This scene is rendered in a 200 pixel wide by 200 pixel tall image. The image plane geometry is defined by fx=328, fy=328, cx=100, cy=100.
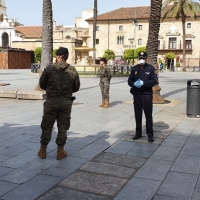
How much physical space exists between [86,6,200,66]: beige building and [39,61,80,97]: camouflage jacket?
58.2 m

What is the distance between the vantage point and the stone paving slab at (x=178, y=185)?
3.90 meters

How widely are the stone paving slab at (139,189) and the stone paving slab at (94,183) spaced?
92 mm

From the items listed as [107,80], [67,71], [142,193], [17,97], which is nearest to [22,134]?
[67,71]

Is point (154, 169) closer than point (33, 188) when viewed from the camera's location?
No

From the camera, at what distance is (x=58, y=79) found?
4.93 metres

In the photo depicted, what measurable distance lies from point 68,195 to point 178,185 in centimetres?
140

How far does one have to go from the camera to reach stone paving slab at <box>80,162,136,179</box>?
15.0ft

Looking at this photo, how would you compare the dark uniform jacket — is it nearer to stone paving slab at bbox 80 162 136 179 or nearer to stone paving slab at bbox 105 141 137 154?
stone paving slab at bbox 105 141 137 154

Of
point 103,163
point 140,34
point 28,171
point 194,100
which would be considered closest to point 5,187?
point 28,171

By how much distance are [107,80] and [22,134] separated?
450cm

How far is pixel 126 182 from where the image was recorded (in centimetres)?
428

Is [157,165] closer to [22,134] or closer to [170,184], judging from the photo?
[170,184]

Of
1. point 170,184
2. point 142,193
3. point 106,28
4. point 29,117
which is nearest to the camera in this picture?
point 142,193

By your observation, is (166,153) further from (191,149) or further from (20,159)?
(20,159)
